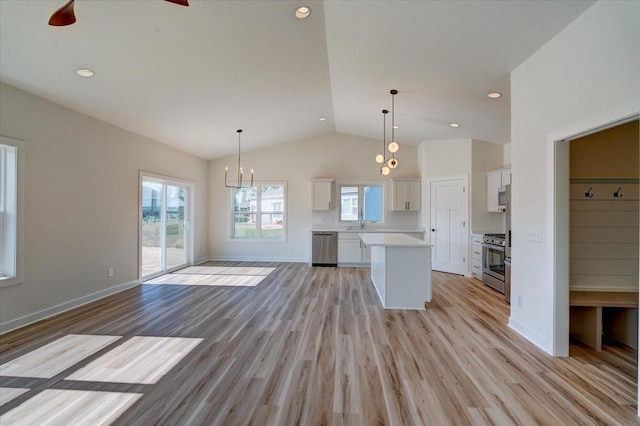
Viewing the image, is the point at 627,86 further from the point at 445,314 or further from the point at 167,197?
the point at 167,197

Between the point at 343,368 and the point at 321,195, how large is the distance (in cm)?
541

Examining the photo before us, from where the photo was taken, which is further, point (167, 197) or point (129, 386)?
point (167, 197)

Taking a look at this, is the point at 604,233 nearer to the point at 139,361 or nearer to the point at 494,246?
the point at 494,246

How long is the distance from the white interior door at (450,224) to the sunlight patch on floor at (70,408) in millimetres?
6024

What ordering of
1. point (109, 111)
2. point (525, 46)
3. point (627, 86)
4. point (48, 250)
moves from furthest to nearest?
point (109, 111), point (48, 250), point (525, 46), point (627, 86)

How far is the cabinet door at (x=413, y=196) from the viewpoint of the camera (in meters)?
7.40

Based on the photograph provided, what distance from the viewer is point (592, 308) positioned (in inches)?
118

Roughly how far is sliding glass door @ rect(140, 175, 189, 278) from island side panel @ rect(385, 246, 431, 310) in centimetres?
447

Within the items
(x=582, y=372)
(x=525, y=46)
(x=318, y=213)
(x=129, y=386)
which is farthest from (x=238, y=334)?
(x=318, y=213)

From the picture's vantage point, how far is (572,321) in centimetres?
323

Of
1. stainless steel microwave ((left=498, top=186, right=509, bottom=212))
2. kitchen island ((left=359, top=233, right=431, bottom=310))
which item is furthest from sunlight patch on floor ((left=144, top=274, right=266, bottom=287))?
stainless steel microwave ((left=498, top=186, right=509, bottom=212))

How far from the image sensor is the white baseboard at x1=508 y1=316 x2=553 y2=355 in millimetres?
2920

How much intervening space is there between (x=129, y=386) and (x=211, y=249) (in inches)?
243

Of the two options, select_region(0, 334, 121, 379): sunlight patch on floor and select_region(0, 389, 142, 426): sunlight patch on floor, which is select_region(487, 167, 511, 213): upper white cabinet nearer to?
select_region(0, 389, 142, 426): sunlight patch on floor
